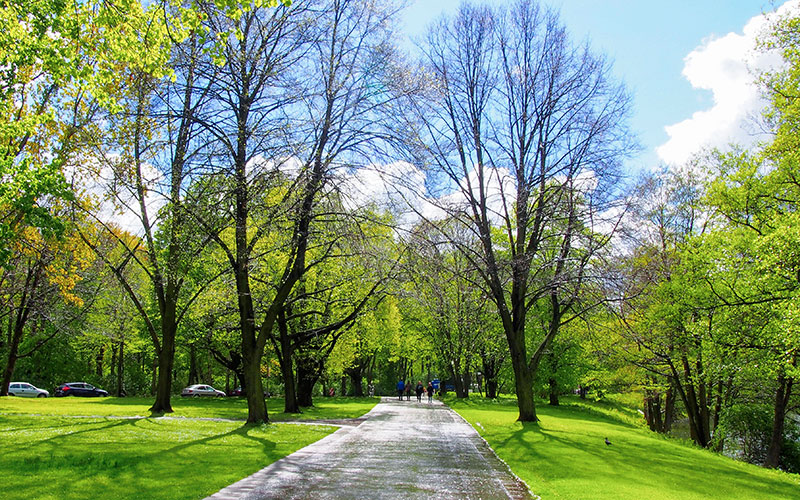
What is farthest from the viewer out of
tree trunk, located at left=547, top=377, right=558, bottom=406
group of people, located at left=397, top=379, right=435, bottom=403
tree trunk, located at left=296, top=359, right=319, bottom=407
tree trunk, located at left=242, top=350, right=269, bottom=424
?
group of people, located at left=397, top=379, right=435, bottom=403

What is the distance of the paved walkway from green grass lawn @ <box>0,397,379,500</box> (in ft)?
1.95

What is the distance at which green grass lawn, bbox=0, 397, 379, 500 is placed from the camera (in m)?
7.29

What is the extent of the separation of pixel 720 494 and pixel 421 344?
115ft

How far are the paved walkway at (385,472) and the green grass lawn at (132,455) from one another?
0.59 metres

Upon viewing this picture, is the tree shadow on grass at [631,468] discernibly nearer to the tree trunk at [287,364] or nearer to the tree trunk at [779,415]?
the tree trunk at [779,415]

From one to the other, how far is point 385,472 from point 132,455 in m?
4.83

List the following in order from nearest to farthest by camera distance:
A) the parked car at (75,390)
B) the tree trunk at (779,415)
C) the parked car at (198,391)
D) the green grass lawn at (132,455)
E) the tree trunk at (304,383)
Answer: the green grass lawn at (132,455), the tree trunk at (779,415), the tree trunk at (304,383), the parked car at (75,390), the parked car at (198,391)

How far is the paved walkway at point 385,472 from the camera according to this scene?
774cm

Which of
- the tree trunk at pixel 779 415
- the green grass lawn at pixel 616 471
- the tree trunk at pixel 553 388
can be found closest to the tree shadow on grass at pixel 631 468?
the green grass lawn at pixel 616 471

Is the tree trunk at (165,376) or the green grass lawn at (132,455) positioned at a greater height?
the tree trunk at (165,376)

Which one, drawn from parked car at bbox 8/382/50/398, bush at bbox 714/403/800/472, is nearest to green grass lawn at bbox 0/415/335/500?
bush at bbox 714/403/800/472

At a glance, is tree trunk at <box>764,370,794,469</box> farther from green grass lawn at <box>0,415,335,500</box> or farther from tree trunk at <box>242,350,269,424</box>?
tree trunk at <box>242,350,269,424</box>

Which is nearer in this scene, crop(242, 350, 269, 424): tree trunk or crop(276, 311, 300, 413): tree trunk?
crop(242, 350, 269, 424): tree trunk

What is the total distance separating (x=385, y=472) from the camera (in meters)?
9.45
